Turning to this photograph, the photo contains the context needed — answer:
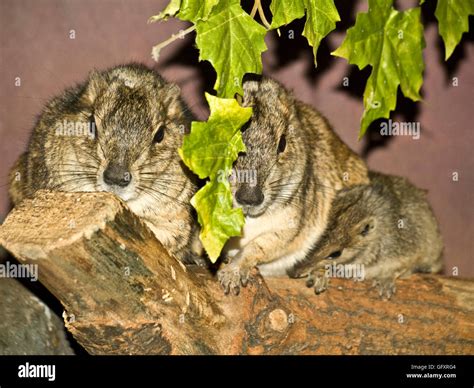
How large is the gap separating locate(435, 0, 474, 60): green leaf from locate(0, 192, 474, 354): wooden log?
1567mm

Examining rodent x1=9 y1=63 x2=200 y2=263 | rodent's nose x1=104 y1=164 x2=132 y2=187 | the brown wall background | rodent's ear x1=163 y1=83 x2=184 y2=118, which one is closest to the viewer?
rodent's nose x1=104 y1=164 x2=132 y2=187

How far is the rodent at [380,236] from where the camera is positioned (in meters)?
4.54

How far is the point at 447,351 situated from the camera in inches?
173

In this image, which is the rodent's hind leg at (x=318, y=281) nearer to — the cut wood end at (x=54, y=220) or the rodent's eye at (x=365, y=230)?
the rodent's eye at (x=365, y=230)

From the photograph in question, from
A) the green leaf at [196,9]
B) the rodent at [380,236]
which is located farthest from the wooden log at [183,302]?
the green leaf at [196,9]

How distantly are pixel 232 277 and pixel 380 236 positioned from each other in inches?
43.8

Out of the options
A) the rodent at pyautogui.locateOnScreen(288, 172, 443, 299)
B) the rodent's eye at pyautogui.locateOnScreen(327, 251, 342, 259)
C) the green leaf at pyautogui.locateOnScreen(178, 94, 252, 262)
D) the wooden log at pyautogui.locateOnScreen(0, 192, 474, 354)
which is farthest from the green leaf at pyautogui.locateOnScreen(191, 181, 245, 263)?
the rodent's eye at pyautogui.locateOnScreen(327, 251, 342, 259)

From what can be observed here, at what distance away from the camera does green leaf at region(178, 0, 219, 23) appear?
3.16m

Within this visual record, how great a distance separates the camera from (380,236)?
15.2ft

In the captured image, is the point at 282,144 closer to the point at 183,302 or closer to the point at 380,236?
the point at 380,236

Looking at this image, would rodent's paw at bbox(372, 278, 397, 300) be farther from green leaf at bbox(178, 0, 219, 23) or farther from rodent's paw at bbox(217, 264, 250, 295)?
green leaf at bbox(178, 0, 219, 23)

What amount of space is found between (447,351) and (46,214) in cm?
246
